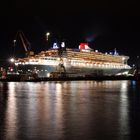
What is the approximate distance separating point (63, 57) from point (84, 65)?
7.21 metres

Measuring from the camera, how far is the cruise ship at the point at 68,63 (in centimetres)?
10569

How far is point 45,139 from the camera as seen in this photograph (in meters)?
8.28

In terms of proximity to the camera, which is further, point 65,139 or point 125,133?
point 125,133

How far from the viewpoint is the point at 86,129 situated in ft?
31.5

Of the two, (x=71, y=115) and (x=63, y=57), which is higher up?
(x=63, y=57)

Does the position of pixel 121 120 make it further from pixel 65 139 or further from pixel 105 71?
pixel 105 71

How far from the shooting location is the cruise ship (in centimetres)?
10569

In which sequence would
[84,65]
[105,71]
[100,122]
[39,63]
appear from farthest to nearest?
[105,71] → [84,65] → [39,63] → [100,122]

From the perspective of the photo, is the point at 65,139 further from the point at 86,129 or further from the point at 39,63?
the point at 39,63

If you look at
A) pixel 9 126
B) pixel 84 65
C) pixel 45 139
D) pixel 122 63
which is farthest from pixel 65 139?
pixel 122 63

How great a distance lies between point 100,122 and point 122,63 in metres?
130

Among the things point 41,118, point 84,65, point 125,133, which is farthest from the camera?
point 84,65

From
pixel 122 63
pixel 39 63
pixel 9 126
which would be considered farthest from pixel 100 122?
pixel 122 63

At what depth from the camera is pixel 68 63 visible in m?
110
